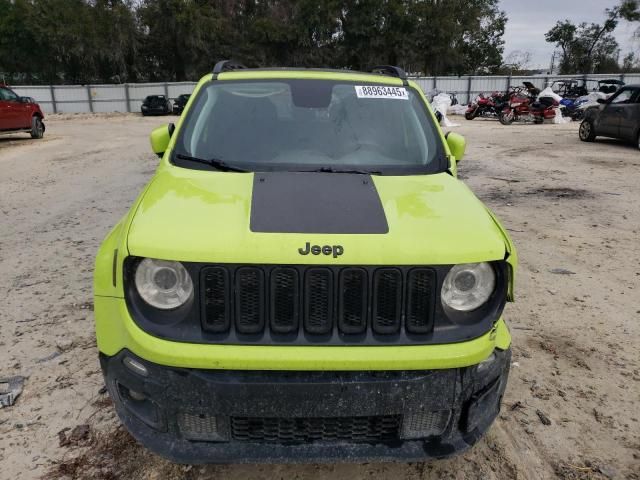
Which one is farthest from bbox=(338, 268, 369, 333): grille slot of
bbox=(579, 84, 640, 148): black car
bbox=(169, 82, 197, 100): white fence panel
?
bbox=(169, 82, 197, 100): white fence panel

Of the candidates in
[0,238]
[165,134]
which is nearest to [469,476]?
[165,134]

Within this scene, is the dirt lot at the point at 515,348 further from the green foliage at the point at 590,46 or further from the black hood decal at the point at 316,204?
the green foliage at the point at 590,46

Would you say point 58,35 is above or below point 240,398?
above

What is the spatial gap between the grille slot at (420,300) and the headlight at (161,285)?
90cm

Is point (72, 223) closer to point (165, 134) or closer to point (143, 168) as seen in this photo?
point (165, 134)

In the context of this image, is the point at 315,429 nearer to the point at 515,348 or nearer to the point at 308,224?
the point at 308,224

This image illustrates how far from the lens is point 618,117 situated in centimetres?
1424

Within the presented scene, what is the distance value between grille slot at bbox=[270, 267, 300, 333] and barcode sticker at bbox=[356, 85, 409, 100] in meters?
1.88

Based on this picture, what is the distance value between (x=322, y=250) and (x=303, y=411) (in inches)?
25.3

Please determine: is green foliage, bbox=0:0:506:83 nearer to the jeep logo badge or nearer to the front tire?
the front tire

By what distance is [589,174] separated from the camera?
1054cm

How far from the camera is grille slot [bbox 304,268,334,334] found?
6.70ft

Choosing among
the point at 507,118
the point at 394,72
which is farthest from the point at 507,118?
the point at 394,72

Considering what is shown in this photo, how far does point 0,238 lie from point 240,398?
5.64 meters
